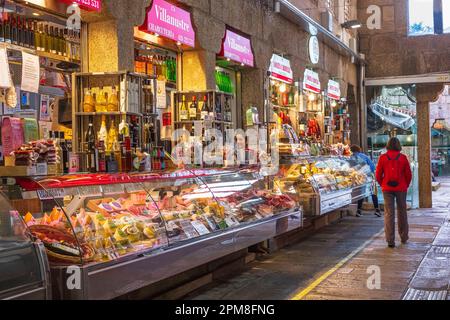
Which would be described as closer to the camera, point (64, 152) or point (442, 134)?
point (64, 152)

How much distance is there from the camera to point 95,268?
4355 mm

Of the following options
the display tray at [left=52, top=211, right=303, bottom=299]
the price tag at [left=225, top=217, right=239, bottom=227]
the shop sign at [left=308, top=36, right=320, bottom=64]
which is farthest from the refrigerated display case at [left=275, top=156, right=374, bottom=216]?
the shop sign at [left=308, top=36, right=320, bottom=64]

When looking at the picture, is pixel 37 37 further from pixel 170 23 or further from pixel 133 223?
pixel 133 223

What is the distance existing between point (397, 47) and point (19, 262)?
16621 mm

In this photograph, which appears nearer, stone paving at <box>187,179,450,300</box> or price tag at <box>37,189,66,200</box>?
price tag at <box>37,189,66,200</box>

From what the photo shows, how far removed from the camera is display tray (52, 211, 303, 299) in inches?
165

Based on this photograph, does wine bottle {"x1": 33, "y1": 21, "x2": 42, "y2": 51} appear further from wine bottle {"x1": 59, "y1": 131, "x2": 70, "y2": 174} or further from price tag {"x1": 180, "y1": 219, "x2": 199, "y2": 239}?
price tag {"x1": 180, "y1": 219, "x2": 199, "y2": 239}

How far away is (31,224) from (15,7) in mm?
3182

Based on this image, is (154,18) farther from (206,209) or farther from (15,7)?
(206,209)

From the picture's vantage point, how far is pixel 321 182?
35.0 ft

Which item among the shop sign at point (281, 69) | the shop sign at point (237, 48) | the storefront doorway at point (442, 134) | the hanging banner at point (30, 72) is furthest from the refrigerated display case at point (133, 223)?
the storefront doorway at point (442, 134)

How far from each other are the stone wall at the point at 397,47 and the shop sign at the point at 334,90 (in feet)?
8.84

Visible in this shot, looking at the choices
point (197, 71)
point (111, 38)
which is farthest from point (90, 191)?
point (197, 71)

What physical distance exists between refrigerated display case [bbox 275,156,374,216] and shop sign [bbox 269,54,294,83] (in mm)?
2055
